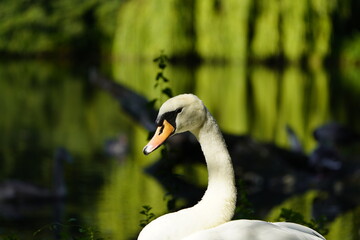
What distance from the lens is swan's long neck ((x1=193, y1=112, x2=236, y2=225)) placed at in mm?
3580

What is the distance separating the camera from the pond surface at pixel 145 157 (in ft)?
29.8

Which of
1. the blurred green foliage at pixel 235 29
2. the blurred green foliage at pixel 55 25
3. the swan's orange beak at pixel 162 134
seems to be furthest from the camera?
the blurred green foliage at pixel 55 25

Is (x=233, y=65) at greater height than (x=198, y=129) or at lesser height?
lesser

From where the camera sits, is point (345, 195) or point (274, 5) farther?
point (274, 5)

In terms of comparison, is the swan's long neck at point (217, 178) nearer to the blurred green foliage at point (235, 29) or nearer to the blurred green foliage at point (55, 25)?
the blurred green foliage at point (235, 29)

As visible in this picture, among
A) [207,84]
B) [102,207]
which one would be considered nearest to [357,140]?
[102,207]

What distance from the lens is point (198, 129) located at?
3.64m

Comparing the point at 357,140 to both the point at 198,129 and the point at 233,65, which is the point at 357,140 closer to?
the point at 198,129

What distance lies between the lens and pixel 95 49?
41125 millimetres

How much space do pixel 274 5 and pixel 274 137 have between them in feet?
45.1

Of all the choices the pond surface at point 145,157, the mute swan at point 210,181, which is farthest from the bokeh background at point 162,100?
the mute swan at point 210,181

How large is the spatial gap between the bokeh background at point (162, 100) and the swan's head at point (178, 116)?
898mm

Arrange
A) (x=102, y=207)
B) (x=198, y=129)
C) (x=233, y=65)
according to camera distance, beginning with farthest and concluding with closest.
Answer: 1. (x=233, y=65)
2. (x=102, y=207)
3. (x=198, y=129)

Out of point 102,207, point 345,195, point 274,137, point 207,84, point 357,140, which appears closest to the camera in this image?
point 102,207
